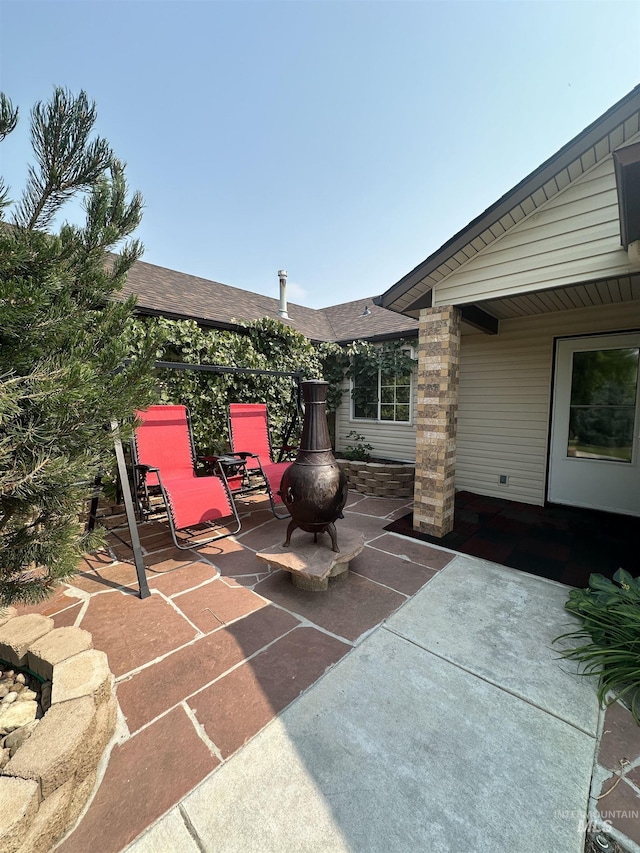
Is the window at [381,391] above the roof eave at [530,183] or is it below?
below

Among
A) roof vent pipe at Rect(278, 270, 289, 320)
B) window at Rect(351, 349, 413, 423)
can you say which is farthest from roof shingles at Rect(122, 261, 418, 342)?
window at Rect(351, 349, 413, 423)

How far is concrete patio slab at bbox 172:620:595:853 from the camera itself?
127cm

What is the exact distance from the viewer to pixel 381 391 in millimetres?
7453

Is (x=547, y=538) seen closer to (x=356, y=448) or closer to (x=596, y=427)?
(x=596, y=427)

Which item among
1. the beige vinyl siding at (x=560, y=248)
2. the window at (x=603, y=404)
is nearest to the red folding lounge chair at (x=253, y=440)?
the beige vinyl siding at (x=560, y=248)

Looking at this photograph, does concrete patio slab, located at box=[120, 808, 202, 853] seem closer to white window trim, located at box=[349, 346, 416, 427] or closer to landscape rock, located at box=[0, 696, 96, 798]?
landscape rock, located at box=[0, 696, 96, 798]

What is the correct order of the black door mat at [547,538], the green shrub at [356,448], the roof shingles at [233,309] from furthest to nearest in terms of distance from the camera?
the green shrub at [356,448] → the roof shingles at [233,309] → the black door mat at [547,538]

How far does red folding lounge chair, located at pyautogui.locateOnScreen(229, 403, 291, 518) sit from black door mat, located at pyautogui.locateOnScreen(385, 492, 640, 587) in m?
1.76

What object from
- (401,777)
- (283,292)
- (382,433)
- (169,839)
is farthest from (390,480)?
(283,292)

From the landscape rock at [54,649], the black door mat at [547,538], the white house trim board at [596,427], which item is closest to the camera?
the landscape rock at [54,649]

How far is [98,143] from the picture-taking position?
5.10ft

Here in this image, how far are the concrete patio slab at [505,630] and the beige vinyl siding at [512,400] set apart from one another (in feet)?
8.57

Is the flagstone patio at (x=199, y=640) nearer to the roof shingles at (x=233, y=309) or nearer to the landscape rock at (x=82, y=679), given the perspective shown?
the landscape rock at (x=82, y=679)

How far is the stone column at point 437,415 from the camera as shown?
384 centimetres
